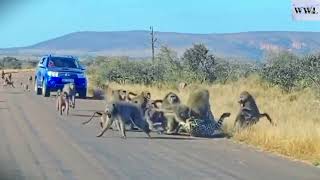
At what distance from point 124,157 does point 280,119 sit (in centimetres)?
855

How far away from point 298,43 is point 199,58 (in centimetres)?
1744

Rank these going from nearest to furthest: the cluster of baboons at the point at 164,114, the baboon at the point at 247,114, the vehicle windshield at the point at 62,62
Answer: the cluster of baboons at the point at 164,114 → the baboon at the point at 247,114 → the vehicle windshield at the point at 62,62

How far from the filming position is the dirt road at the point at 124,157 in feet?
31.8

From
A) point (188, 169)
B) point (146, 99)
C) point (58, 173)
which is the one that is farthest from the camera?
point (146, 99)

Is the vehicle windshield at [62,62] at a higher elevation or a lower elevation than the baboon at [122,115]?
higher

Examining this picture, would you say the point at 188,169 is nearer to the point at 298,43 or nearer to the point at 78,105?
the point at 78,105

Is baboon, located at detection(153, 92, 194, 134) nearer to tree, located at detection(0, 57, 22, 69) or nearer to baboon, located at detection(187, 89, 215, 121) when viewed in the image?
baboon, located at detection(187, 89, 215, 121)

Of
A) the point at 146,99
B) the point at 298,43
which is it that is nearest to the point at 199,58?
the point at 298,43

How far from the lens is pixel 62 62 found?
2948cm

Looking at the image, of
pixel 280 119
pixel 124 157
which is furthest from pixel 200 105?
pixel 124 157

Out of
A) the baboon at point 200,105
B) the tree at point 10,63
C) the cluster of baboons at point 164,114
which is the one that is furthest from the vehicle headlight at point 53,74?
the tree at point 10,63

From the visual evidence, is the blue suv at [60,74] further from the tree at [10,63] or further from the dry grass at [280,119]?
the tree at [10,63]

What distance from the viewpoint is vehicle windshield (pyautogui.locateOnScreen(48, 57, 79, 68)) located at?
29297 millimetres

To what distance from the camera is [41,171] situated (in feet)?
31.4
